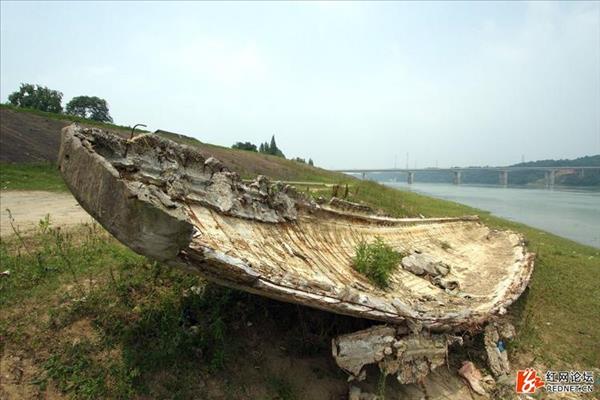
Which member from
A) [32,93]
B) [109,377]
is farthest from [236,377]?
[32,93]

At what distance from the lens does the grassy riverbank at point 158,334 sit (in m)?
2.97

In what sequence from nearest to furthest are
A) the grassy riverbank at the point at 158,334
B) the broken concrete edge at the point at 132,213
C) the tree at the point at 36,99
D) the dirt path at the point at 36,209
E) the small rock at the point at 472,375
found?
the broken concrete edge at the point at 132,213 < the grassy riverbank at the point at 158,334 < the small rock at the point at 472,375 < the dirt path at the point at 36,209 < the tree at the point at 36,99

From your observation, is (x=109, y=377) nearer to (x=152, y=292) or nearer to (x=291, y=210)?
(x=152, y=292)

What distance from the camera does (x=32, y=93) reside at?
31.8 m

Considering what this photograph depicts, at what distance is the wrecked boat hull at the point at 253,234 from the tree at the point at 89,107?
39964 mm

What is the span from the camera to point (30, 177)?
12.1 meters

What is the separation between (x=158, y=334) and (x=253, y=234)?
4.10 feet

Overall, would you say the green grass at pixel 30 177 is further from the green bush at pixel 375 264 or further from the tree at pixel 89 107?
the tree at pixel 89 107

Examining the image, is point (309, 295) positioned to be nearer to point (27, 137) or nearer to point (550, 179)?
point (27, 137)

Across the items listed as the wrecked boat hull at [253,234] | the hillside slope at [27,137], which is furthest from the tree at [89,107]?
the wrecked boat hull at [253,234]

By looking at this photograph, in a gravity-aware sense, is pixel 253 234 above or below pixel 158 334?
above

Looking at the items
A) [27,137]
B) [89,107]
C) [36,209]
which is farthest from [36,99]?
[36,209]

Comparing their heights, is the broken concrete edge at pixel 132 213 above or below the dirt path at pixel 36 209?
above

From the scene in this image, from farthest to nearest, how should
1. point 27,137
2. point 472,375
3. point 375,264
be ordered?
1. point 27,137
2. point 375,264
3. point 472,375
